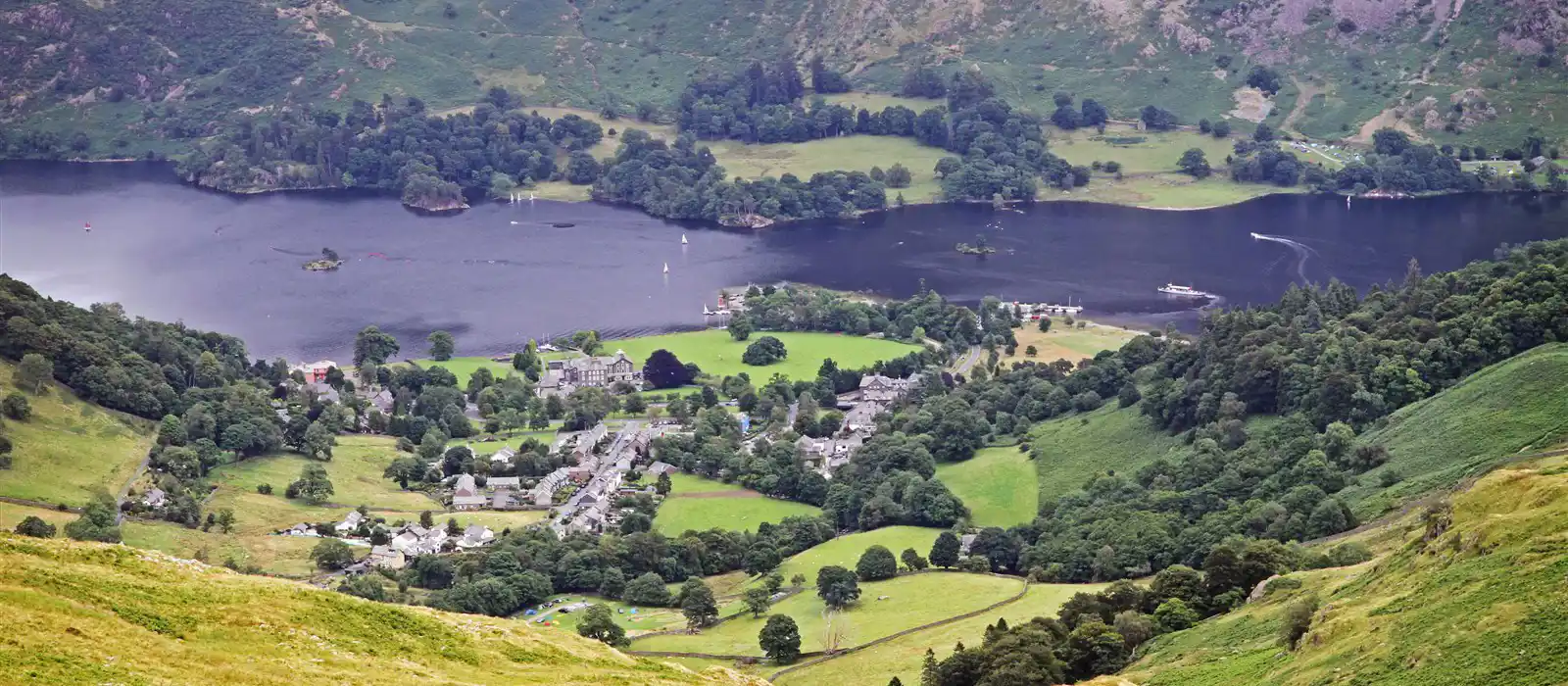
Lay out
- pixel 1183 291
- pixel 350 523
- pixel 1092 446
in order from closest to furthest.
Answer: pixel 350 523 → pixel 1092 446 → pixel 1183 291

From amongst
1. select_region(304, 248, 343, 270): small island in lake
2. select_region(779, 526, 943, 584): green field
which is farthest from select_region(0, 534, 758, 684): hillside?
select_region(304, 248, 343, 270): small island in lake

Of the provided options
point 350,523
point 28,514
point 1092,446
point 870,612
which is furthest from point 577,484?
point 870,612

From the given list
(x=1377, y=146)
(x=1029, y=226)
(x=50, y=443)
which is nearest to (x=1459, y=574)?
(x=50, y=443)

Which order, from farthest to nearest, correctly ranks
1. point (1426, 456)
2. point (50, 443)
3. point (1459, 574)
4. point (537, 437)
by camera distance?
point (537, 437) → point (50, 443) → point (1426, 456) → point (1459, 574)

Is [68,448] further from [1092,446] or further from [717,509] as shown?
[1092,446]

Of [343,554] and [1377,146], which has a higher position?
[1377,146]

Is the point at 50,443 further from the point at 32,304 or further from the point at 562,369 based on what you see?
the point at 562,369

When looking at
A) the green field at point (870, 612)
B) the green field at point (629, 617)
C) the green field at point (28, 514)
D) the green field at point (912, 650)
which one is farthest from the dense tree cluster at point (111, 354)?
the green field at point (912, 650)
